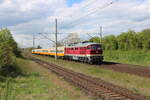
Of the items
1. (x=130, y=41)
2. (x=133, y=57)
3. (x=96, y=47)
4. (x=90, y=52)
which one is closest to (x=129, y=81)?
(x=90, y=52)

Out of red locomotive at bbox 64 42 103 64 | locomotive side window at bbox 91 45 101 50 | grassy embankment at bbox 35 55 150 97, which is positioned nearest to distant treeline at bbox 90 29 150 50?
red locomotive at bbox 64 42 103 64

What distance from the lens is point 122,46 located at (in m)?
53.1

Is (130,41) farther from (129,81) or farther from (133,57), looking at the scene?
(129,81)

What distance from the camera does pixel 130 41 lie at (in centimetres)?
5106

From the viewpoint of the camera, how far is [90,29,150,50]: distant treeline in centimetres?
4616

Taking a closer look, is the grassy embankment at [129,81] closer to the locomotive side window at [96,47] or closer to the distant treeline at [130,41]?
the locomotive side window at [96,47]

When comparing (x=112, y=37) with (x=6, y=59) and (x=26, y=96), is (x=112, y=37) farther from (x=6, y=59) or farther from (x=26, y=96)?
(x=26, y=96)

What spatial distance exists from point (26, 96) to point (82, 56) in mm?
23063

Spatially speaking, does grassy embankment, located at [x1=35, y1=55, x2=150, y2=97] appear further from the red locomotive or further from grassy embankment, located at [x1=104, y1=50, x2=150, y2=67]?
grassy embankment, located at [x1=104, y1=50, x2=150, y2=67]

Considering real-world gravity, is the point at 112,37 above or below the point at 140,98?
above

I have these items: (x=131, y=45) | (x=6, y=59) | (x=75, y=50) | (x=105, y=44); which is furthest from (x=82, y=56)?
(x=105, y=44)

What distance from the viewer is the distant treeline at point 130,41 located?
46.2 m

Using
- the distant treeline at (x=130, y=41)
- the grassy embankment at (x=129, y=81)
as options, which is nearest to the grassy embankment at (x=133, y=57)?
the distant treeline at (x=130, y=41)

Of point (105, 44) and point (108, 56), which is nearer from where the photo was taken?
point (108, 56)
